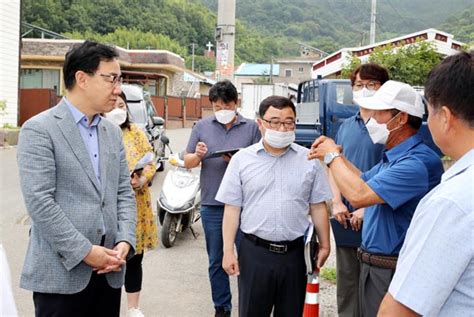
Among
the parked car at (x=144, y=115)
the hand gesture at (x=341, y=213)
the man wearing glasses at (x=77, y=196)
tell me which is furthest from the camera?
the parked car at (x=144, y=115)

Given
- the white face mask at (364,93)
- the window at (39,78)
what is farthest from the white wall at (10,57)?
the white face mask at (364,93)

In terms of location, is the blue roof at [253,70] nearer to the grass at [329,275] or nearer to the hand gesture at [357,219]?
the grass at [329,275]

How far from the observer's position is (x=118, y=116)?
427 centimetres

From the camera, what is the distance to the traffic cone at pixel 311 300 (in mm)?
3311

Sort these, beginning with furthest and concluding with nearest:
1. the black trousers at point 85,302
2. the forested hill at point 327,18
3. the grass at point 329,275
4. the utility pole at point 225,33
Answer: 1. the forested hill at point 327,18
2. the utility pole at point 225,33
3. the grass at point 329,275
4. the black trousers at point 85,302

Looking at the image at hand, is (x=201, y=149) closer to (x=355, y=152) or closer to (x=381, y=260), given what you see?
(x=355, y=152)

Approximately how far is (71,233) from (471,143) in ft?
5.94

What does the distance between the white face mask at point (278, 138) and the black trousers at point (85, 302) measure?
4.15 ft

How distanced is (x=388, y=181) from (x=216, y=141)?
2090 millimetres

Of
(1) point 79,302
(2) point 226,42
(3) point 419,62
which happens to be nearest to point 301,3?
(3) point 419,62

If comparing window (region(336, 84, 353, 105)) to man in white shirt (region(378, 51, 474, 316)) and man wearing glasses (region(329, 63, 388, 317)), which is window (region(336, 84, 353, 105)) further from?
man in white shirt (region(378, 51, 474, 316))

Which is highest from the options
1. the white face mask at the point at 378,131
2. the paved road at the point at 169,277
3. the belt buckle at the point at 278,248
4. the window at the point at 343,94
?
the window at the point at 343,94

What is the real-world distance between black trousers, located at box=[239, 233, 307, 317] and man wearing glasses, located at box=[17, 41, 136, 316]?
0.80 m

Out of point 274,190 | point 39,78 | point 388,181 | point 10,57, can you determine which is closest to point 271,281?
point 274,190
